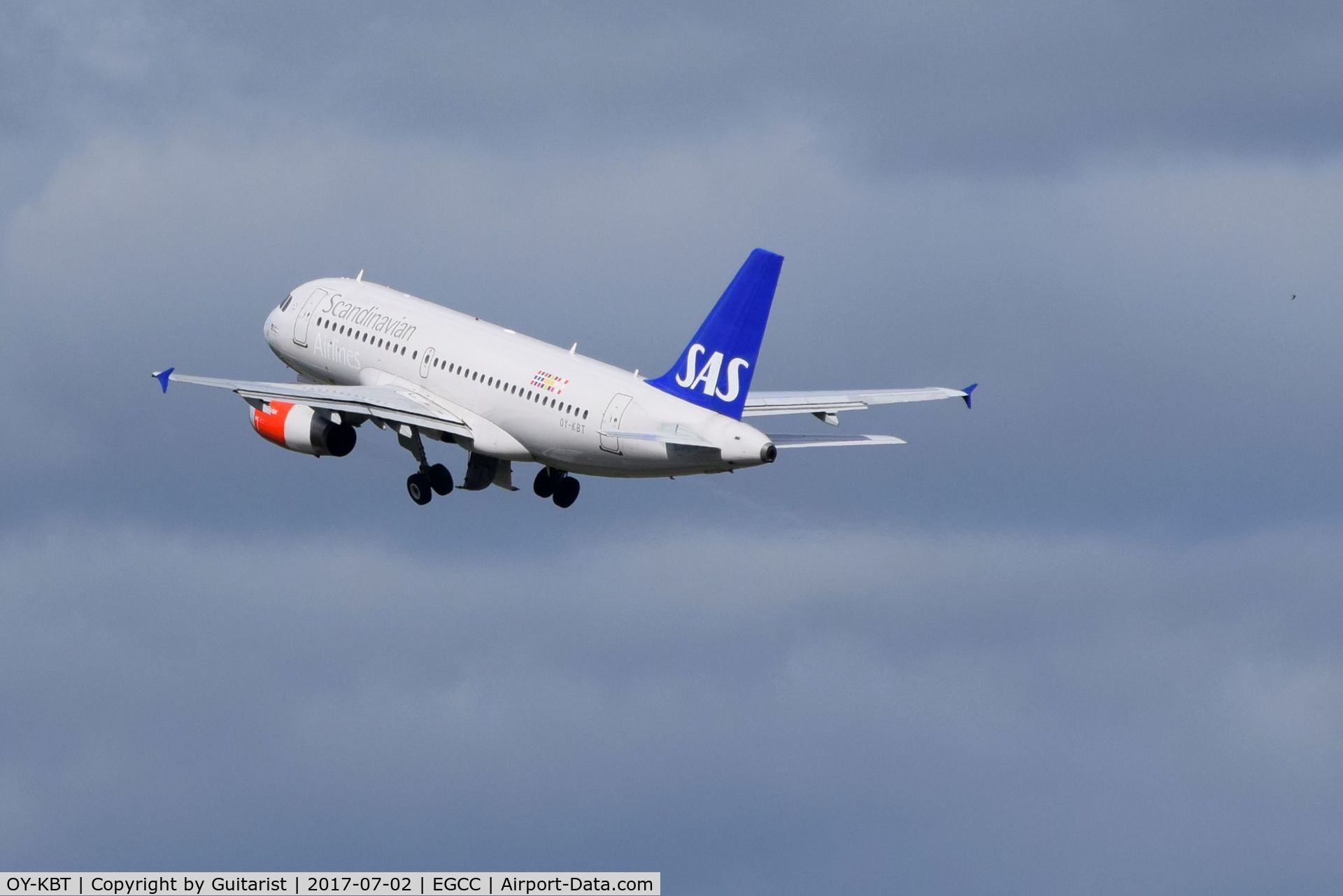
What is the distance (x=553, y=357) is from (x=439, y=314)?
659cm

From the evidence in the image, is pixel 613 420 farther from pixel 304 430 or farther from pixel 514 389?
pixel 304 430

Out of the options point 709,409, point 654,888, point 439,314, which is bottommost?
point 654,888

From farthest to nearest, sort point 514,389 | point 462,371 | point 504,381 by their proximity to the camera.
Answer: point 462,371
point 504,381
point 514,389

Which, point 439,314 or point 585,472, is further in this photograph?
point 439,314

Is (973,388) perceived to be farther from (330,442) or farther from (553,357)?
(330,442)

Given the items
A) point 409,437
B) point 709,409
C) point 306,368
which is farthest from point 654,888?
point 306,368

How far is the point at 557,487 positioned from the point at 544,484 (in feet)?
1.41

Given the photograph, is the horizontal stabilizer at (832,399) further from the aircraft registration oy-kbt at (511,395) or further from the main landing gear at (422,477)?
the main landing gear at (422,477)

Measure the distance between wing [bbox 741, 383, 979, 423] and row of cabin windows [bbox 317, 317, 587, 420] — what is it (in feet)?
22.4

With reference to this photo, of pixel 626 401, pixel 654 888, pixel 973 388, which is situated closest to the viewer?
pixel 654 888

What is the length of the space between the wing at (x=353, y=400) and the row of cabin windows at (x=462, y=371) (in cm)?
135

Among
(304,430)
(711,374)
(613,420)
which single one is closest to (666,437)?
(711,374)

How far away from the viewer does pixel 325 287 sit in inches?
4038

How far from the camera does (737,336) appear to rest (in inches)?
3418
